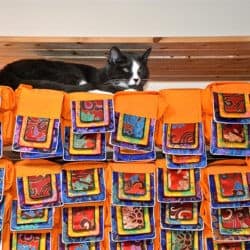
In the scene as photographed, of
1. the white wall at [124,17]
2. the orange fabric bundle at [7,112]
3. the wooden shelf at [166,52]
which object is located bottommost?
the orange fabric bundle at [7,112]

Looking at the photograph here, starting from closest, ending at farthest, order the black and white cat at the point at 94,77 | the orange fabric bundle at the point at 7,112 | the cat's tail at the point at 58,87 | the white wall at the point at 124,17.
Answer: the orange fabric bundle at the point at 7,112 < the cat's tail at the point at 58,87 < the black and white cat at the point at 94,77 < the white wall at the point at 124,17

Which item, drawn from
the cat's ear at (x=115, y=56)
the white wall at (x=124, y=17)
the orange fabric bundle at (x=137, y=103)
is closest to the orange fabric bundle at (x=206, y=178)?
the orange fabric bundle at (x=137, y=103)

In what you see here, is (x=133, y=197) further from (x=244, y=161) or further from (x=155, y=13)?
(x=155, y=13)

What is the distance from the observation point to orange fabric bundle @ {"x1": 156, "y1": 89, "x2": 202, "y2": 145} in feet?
3.69

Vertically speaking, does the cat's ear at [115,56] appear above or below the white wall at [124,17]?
below

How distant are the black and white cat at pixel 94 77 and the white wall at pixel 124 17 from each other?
46 centimetres

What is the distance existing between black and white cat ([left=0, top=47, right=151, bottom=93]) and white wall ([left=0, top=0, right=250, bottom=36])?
17.9 inches

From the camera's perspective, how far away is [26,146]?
105 cm

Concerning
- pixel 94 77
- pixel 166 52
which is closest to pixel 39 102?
pixel 94 77

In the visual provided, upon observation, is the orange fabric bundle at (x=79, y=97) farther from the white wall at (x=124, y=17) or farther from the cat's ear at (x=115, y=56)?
the white wall at (x=124, y=17)

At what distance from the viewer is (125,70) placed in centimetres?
132

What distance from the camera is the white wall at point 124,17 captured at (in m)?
1.77

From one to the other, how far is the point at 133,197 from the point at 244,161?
13.1 inches

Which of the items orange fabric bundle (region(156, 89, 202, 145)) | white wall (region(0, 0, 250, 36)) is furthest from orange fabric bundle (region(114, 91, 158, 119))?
white wall (region(0, 0, 250, 36))
